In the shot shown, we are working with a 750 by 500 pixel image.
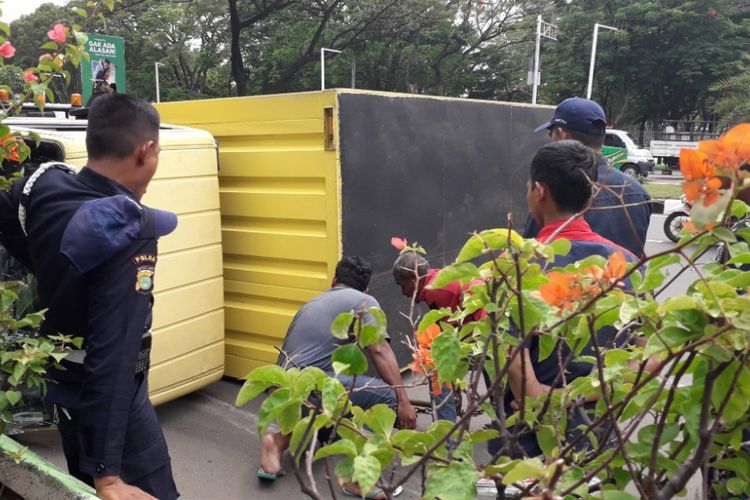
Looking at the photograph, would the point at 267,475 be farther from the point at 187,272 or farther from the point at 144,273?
the point at 144,273

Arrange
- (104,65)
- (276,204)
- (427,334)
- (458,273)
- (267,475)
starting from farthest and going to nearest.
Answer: (104,65)
(276,204)
(267,475)
(427,334)
(458,273)

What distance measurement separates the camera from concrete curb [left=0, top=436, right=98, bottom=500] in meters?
1.59

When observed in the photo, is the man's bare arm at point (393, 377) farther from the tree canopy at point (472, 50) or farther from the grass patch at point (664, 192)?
the tree canopy at point (472, 50)

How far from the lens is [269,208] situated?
403cm

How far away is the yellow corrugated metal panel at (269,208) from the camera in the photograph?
375 cm

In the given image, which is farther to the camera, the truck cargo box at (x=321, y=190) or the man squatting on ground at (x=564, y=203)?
the truck cargo box at (x=321, y=190)

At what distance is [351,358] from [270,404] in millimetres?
138

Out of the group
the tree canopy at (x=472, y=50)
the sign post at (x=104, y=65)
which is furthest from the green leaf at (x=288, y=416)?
the tree canopy at (x=472, y=50)

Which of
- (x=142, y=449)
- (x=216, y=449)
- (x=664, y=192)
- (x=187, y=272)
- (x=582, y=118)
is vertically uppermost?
(x=582, y=118)

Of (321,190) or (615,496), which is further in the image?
(321,190)

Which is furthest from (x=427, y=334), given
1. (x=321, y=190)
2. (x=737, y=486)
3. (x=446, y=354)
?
(x=321, y=190)

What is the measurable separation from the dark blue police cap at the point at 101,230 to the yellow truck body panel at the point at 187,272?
181 centimetres

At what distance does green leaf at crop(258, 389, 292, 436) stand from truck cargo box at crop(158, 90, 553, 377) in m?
2.78

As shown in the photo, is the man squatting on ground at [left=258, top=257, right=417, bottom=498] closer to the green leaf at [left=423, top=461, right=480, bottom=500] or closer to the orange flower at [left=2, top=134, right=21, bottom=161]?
the orange flower at [left=2, top=134, right=21, bottom=161]
